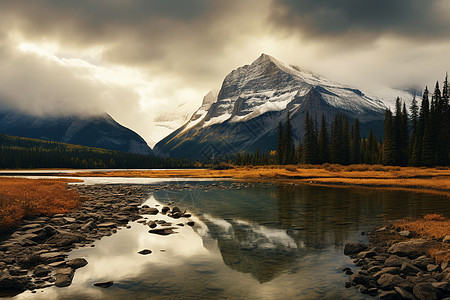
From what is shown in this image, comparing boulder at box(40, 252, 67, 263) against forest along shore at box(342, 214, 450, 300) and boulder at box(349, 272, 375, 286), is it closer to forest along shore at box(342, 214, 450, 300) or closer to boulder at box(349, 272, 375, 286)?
forest along shore at box(342, 214, 450, 300)

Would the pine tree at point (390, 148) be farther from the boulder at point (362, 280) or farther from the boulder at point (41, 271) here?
the boulder at point (41, 271)

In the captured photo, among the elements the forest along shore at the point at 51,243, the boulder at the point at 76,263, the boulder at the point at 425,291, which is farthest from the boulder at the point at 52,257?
the boulder at the point at 425,291

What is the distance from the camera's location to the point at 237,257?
45.2ft

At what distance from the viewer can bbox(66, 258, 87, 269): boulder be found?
1186 centimetres

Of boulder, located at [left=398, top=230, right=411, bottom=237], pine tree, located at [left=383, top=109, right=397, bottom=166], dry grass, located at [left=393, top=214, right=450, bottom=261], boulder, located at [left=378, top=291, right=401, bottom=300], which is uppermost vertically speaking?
pine tree, located at [left=383, top=109, right=397, bottom=166]

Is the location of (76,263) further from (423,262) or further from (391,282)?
(423,262)

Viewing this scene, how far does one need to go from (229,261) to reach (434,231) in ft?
39.8

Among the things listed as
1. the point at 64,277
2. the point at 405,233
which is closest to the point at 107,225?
the point at 64,277

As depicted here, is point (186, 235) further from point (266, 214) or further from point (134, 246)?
point (266, 214)

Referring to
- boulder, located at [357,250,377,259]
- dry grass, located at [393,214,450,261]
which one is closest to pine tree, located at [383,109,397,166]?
dry grass, located at [393,214,450,261]

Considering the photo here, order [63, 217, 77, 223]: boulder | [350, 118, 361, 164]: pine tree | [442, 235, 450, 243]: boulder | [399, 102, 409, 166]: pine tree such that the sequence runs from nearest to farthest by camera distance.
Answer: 1. [442, 235, 450, 243]: boulder
2. [63, 217, 77, 223]: boulder
3. [399, 102, 409, 166]: pine tree
4. [350, 118, 361, 164]: pine tree

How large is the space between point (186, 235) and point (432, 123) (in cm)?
8396

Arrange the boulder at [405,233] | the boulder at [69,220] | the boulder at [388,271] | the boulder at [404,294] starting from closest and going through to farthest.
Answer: the boulder at [404,294] → the boulder at [388,271] → the boulder at [405,233] → the boulder at [69,220]

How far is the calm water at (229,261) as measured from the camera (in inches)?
388
